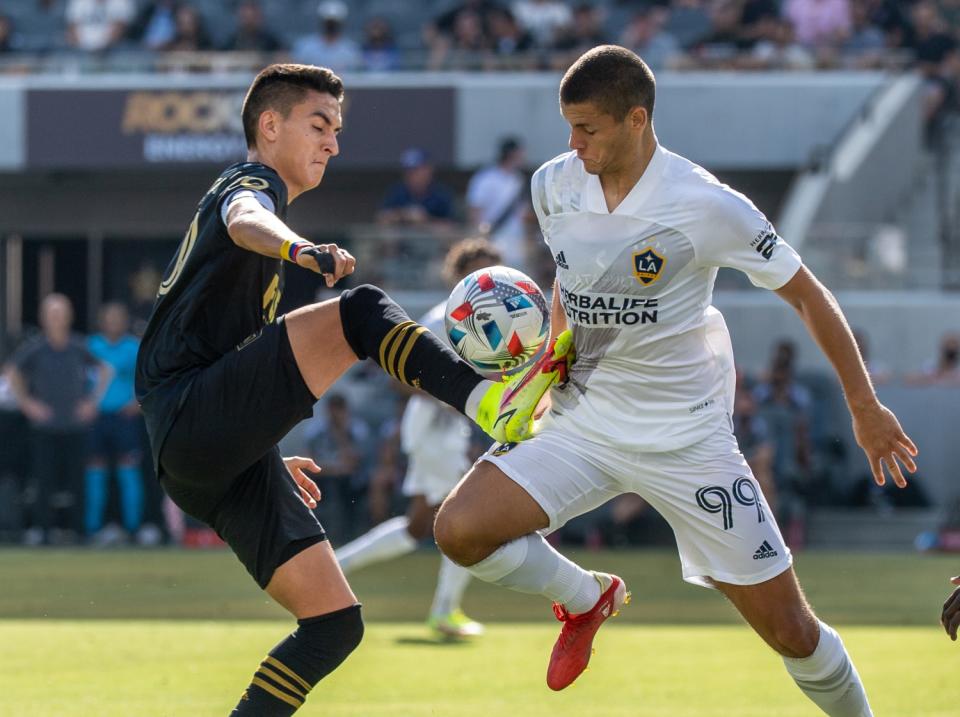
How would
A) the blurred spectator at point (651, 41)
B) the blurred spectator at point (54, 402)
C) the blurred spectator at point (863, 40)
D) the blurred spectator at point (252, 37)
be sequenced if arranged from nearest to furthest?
the blurred spectator at point (54, 402)
the blurred spectator at point (863, 40)
the blurred spectator at point (651, 41)
the blurred spectator at point (252, 37)

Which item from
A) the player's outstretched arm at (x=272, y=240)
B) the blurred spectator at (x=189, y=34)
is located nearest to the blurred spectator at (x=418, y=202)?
the blurred spectator at (x=189, y=34)

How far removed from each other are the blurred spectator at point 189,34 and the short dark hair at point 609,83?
1692 cm

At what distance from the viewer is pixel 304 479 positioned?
20.4 ft

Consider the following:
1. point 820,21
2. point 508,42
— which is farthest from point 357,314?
point 820,21

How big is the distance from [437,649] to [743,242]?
14.7 ft

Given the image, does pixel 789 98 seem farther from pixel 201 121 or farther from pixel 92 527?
pixel 92 527

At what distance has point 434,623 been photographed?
399 inches

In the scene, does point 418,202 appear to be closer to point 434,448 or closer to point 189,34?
point 189,34

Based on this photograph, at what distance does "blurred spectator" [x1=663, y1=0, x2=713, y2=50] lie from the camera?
22.4 metres

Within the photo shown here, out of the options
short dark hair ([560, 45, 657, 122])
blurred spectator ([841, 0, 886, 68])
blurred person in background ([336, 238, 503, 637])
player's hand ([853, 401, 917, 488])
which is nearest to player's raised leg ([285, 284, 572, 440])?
short dark hair ([560, 45, 657, 122])

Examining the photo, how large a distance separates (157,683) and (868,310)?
12.0 metres

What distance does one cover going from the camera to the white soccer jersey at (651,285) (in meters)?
5.86

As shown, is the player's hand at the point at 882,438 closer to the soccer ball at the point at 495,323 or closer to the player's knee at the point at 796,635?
the player's knee at the point at 796,635

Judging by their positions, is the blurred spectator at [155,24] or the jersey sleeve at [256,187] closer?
the jersey sleeve at [256,187]
